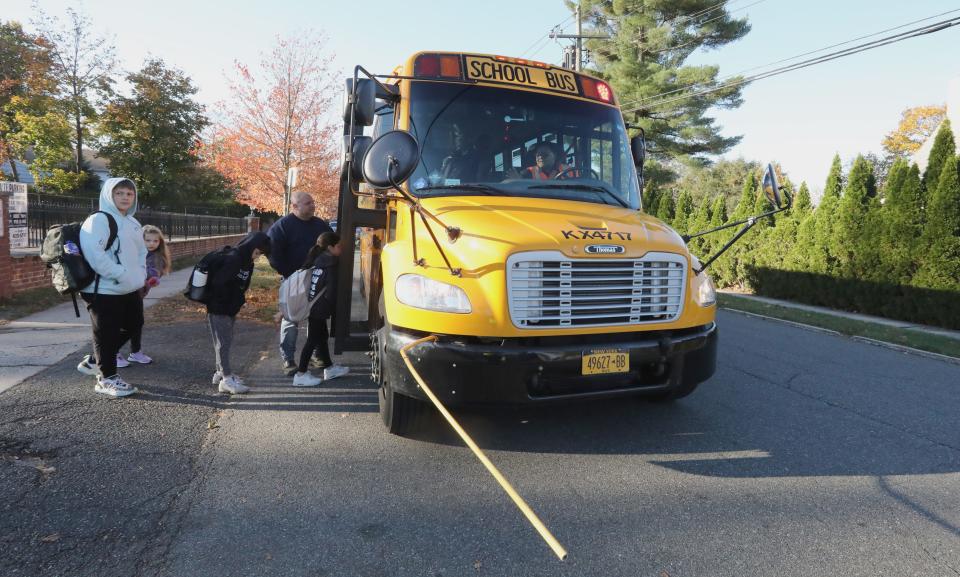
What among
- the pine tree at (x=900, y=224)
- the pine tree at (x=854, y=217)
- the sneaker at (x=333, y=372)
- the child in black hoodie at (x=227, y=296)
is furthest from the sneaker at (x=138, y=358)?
the pine tree at (x=854, y=217)

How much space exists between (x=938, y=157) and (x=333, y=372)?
12.1 metres

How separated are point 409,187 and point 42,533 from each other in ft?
9.20

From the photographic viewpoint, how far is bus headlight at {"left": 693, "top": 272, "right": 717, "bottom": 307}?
13.1 feet

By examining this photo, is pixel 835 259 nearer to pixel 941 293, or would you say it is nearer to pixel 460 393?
pixel 941 293

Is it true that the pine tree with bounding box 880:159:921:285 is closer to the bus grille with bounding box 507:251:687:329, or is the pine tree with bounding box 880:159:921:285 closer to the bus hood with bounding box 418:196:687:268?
the bus hood with bounding box 418:196:687:268

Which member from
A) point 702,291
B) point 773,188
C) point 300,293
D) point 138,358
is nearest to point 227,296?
point 300,293

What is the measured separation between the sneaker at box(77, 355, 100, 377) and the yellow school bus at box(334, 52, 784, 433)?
2294 millimetres

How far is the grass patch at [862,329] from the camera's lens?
8188 millimetres

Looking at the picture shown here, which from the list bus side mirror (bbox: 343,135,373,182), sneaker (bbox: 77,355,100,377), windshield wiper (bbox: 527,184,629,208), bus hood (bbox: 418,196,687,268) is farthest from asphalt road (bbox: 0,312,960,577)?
bus side mirror (bbox: 343,135,373,182)

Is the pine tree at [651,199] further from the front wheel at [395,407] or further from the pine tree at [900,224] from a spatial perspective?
the front wheel at [395,407]


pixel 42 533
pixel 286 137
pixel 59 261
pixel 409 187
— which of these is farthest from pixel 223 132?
pixel 42 533

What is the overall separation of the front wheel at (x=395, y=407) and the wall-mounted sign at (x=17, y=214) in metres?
8.34

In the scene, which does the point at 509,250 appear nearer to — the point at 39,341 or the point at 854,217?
the point at 39,341

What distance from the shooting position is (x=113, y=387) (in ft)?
15.4
